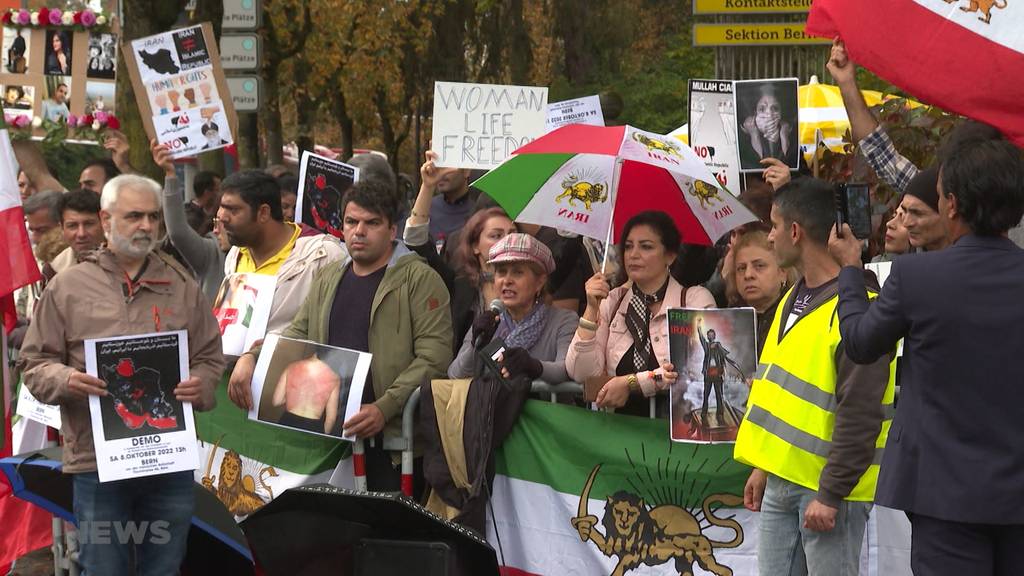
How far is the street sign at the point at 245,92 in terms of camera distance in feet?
48.1

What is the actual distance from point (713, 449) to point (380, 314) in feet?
6.07

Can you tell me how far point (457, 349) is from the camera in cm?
801

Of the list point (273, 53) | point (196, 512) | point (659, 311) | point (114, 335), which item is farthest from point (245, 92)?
point (273, 53)

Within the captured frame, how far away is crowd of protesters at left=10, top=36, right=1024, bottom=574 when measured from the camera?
14.9ft

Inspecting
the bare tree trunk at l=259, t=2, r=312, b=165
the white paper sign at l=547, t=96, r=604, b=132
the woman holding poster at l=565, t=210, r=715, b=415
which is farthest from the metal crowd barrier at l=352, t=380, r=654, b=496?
the bare tree trunk at l=259, t=2, r=312, b=165

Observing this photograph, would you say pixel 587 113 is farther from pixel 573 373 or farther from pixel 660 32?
pixel 660 32

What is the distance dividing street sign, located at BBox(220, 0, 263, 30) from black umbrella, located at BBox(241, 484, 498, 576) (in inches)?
420

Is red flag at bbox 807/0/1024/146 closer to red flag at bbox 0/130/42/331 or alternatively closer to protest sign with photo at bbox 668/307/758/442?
protest sign with photo at bbox 668/307/758/442

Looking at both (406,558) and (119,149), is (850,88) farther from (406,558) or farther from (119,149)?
(119,149)

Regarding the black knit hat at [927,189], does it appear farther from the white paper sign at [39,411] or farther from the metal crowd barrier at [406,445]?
the white paper sign at [39,411]

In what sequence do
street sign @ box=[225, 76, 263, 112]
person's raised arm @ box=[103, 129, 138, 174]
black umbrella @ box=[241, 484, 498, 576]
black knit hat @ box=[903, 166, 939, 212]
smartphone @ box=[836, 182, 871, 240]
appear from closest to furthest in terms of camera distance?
smartphone @ box=[836, 182, 871, 240], black umbrella @ box=[241, 484, 498, 576], black knit hat @ box=[903, 166, 939, 212], person's raised arm @ box=[103, 129, 138, 174], street sign @ box=[225, 76, 263, 112]

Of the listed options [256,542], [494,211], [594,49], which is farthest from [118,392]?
[594,49]

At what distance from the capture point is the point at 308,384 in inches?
286

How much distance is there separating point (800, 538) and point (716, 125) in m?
3.40
